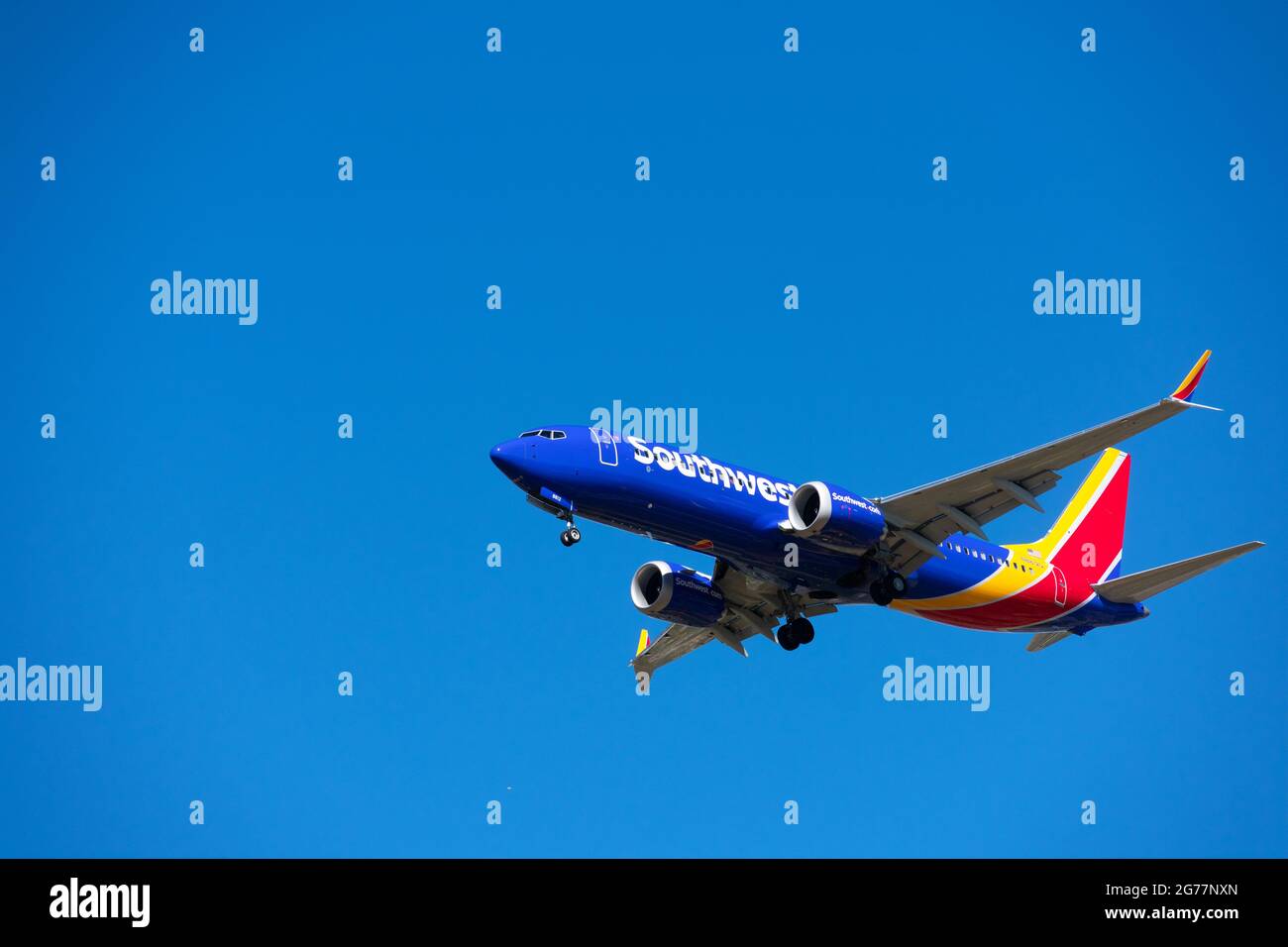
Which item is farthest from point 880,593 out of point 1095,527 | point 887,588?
point 1095,527

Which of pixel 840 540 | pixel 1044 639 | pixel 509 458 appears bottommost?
pixel 1044 639

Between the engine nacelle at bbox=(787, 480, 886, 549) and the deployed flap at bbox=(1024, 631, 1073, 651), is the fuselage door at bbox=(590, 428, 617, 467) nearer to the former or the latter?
the engine nacelle at bbox=(787, 480, 886, 549)

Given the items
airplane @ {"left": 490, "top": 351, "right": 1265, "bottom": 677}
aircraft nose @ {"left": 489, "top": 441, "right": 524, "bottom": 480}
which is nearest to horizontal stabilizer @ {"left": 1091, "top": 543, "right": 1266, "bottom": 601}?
airplane @ {"left": 490, "top": 351, "right": 1265, "bottom": 677}

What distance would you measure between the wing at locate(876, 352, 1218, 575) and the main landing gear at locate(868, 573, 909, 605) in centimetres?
47

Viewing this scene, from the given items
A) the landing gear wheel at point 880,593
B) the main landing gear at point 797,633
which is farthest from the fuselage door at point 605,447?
the main landing gear at point 797,633

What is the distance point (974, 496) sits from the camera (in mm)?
44125

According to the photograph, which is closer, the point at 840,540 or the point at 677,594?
the point at 840,540

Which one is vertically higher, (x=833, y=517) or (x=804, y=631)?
(x=833, y=517)

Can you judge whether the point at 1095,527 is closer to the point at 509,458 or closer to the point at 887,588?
the point at 887,588

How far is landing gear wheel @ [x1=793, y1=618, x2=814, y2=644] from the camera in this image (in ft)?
160

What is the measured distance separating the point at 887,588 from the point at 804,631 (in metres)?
4.21

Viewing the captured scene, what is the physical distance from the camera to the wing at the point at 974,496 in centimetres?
4181

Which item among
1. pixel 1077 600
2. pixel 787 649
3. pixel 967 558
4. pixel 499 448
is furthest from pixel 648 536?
pixel 1077 600

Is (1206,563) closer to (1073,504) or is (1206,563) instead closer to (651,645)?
(1073,504)
